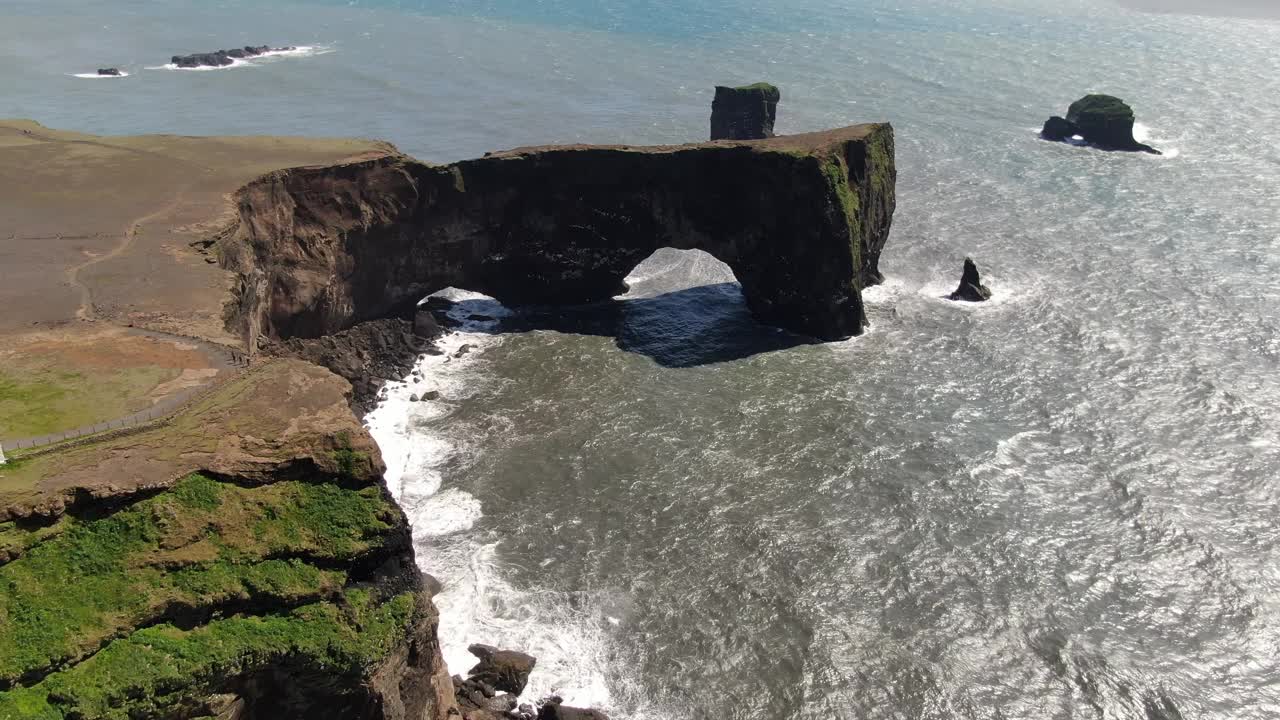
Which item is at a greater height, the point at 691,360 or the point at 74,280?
the point at 74,280

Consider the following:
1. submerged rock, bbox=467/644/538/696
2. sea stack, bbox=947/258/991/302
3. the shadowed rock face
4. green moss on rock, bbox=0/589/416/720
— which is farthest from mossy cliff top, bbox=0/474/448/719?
sea stack, bbox=947/258/991/302

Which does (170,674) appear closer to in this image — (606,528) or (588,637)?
(588,637)

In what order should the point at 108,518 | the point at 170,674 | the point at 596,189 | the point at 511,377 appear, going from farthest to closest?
the point at 596,189, the point at 511,377, the point at 108,518, the point at 170,674

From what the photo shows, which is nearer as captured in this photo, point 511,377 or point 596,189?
point 511,377

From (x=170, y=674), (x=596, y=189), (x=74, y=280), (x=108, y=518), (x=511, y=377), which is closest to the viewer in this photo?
(x=170, y=674)

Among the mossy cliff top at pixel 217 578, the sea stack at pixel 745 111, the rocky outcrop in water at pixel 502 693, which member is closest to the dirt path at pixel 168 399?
the mossy cliff top at pixel 217 578

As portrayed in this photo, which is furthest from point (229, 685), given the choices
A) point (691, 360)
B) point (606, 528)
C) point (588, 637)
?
point (691, 360)

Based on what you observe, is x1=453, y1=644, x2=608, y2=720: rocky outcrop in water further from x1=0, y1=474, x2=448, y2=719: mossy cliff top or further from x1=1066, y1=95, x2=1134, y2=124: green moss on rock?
x1=1066, y1=95, x2=1134, y2=124: green moss on rock

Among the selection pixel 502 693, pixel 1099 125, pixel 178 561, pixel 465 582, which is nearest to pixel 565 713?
pixel 502 693
